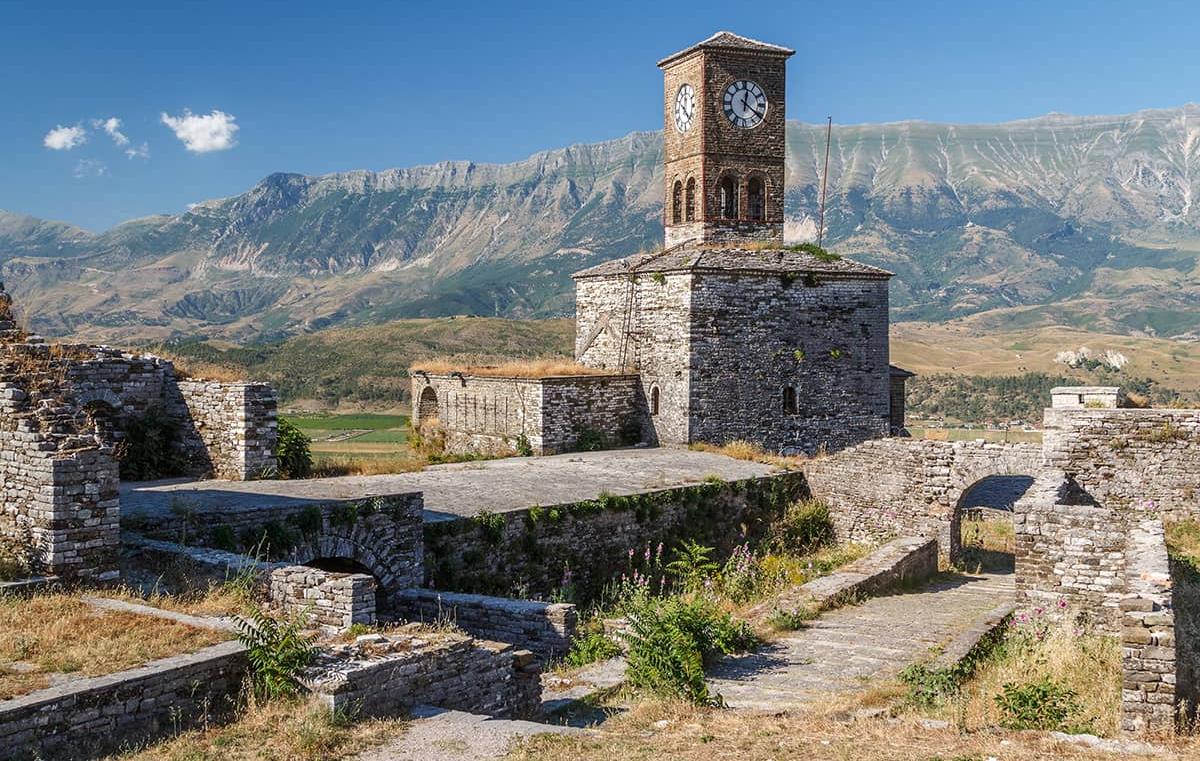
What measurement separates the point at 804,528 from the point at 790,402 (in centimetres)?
446

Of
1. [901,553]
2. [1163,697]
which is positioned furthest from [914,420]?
[1163,697]

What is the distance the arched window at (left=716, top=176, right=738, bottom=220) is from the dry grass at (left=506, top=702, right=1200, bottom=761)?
21.2m

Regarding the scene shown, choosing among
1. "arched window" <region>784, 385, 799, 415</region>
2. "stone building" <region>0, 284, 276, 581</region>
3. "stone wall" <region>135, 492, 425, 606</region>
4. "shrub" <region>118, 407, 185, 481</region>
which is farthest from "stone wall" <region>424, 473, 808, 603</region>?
"shrub" <region>118, 407, 185, 481</region>

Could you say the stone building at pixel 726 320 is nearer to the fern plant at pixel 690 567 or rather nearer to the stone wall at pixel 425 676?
the fern plant at pixel 690 567

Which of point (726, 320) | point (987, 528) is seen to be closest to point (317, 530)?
point (726, 320)

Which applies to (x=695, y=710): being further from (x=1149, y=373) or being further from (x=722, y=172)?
(x=1149, y=373)

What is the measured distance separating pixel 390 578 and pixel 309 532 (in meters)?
1.31

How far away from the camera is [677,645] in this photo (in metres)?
10.9

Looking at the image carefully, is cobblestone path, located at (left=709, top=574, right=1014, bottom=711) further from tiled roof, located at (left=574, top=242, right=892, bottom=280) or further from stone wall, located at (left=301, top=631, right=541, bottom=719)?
tiled roof, located at (left=574, top=242, right=892, bottom=280)

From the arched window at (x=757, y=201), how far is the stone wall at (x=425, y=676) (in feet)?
68.2

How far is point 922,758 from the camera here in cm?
775

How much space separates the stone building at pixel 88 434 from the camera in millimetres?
10953

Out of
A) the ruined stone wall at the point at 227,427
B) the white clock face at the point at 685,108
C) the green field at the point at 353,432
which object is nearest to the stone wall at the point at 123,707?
the ruined stone wall at the point at 227,427

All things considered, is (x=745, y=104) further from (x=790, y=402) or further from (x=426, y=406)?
(x=426, y=406)
